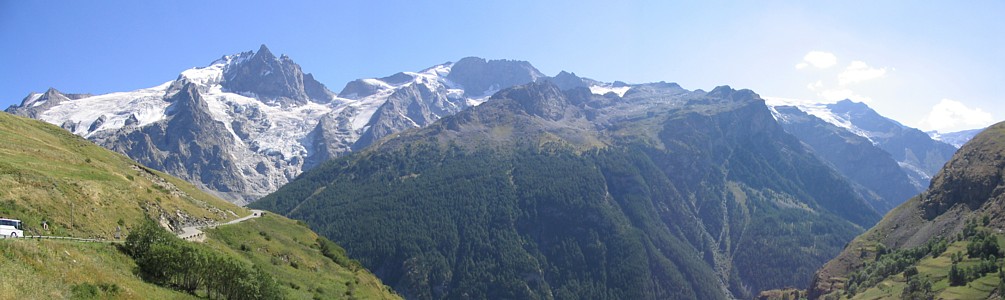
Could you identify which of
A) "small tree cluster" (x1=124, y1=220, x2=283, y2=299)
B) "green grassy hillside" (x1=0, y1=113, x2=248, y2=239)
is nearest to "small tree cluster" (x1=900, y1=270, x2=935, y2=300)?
"small tree cluster" (x1=124, y1=220, x2=283, y2=299)

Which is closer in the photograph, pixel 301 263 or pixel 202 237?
pixel 202 237

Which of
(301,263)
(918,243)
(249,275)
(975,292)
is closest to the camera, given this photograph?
(249,275)

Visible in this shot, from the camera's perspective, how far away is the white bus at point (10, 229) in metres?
47.6

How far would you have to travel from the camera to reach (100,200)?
6962 cm

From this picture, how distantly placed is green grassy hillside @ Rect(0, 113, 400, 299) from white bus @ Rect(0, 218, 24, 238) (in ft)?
15.1

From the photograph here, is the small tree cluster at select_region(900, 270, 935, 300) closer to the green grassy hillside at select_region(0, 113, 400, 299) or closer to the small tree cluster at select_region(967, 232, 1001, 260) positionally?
the small tree cluster at select_region(967, 232, 1001, 260)

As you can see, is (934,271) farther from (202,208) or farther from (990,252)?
(202,208)

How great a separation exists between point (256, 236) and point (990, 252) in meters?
178

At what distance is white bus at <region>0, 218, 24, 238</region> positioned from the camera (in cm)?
4759

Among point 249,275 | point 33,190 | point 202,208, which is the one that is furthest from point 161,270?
point 202,208

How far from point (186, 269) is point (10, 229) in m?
13.5

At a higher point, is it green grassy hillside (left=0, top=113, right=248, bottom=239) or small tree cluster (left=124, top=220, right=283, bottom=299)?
green grassy hillside (left=0, top=113, right=248, bottom=239)

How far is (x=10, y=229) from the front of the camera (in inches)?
1906

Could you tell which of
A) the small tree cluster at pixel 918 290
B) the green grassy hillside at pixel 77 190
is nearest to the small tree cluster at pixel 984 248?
the small tree cluster at pixel 918 290
